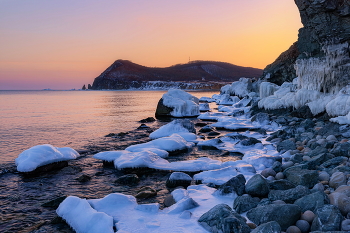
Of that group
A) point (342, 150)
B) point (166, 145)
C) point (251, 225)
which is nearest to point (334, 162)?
point (342, 150)

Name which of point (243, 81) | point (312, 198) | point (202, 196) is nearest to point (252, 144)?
point (202, 196)

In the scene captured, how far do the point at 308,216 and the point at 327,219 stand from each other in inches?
15.6

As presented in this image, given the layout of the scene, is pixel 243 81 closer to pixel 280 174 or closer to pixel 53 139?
pixel 53 139

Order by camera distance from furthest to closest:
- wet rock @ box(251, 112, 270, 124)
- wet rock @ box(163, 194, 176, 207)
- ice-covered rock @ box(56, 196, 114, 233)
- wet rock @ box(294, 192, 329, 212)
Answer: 1. wet rock @ box(251, 112, 270, 124)
2. wet rock @ box(163, 194, 176, 207)
3. ice-covered rock @ box(56, 196, 114, 233)
4. wet rock @ box(294, 192, 329, 212)

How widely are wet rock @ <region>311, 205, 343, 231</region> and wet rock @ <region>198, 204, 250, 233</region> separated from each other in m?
1.03

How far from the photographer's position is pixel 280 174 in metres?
6.48

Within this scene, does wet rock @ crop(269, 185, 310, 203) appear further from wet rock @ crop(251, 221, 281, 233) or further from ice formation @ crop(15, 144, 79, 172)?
ice formation @ crop(15, 144, 79, 172)

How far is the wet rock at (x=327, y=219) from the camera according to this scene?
370 centimetres

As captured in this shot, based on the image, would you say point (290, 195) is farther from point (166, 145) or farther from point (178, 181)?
point (166, 145)

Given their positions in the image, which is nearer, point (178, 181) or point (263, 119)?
point (178, 181)

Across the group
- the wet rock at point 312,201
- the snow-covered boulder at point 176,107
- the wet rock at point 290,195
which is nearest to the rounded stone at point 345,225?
the wet rock at point 312,201

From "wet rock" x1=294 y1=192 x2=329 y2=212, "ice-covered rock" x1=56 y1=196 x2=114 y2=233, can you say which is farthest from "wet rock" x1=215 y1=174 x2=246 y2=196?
"ice-covered rock" x1=56 y1=196 x2=114 y2=233

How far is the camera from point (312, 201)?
14.6 feet

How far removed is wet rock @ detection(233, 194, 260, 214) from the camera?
16.3ft
